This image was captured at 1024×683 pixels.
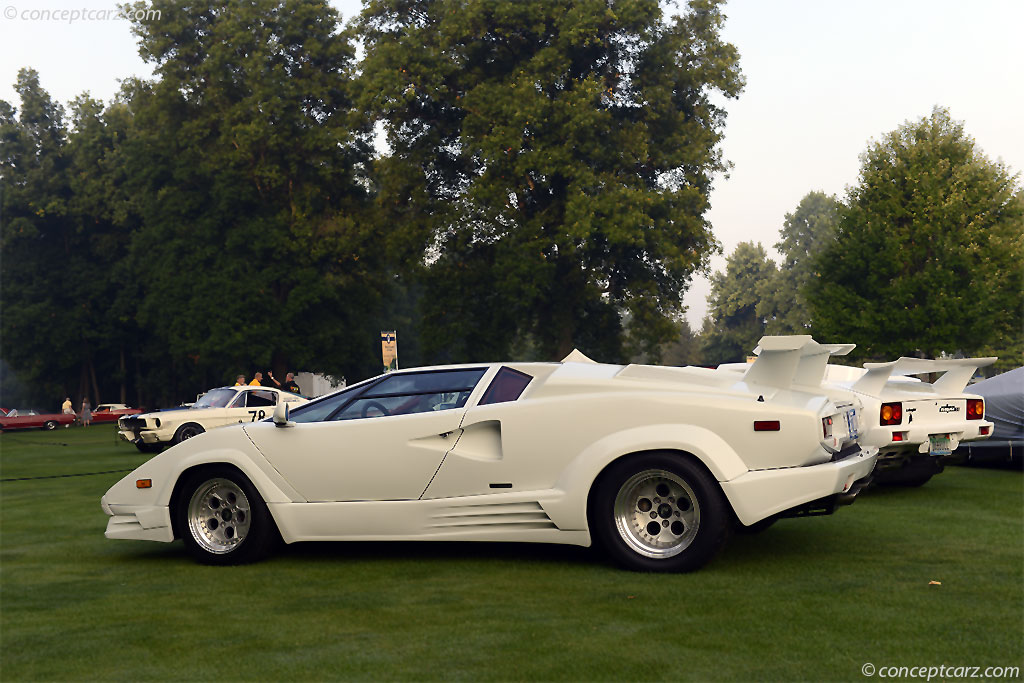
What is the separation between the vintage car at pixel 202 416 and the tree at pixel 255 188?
2179 centimetres

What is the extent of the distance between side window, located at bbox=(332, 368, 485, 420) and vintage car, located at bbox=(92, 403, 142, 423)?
153 feet

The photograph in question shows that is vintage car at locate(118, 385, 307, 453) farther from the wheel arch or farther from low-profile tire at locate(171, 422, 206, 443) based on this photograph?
the wheel arch

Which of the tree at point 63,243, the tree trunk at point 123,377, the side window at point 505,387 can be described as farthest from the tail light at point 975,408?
the tree trunk at point 123,377

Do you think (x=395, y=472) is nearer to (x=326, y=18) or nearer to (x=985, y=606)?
(x=985, y=606)

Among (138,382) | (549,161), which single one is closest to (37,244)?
(138,382)

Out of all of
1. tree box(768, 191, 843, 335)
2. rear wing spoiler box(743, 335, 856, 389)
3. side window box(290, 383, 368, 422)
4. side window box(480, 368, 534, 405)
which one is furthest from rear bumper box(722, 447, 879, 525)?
tree box(768, 191, 843, 335)

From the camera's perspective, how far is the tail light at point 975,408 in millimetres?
10445

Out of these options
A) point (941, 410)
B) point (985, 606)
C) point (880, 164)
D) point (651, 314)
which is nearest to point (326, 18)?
point (651, 314)

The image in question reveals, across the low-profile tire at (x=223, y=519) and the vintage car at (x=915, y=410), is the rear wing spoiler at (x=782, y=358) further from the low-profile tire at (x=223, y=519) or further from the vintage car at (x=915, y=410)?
the low-profile tire at (x=223, y=519)

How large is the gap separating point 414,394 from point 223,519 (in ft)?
5.53

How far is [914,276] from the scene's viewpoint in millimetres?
39594

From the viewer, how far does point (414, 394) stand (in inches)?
302

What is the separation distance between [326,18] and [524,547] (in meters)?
41.8

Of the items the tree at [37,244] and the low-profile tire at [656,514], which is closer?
the low-profile tire at [656,514]
